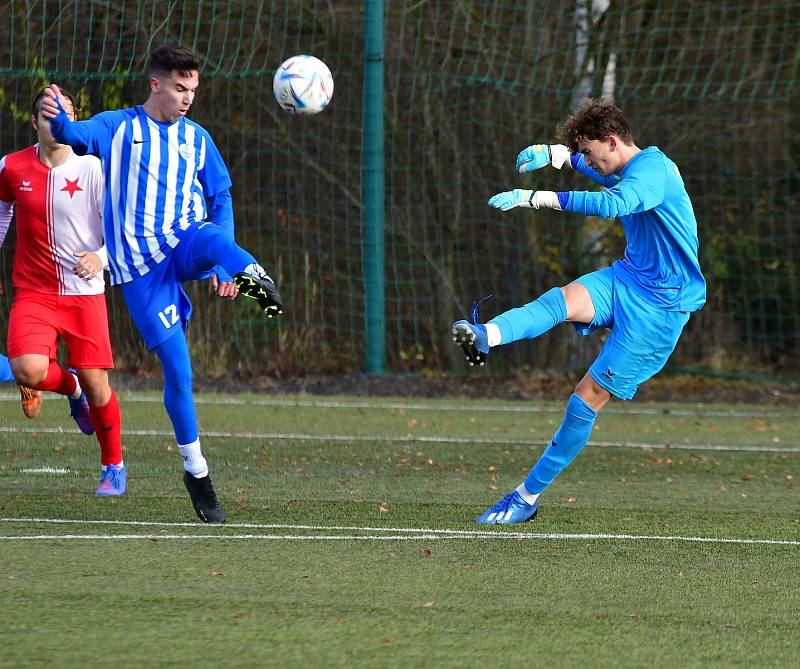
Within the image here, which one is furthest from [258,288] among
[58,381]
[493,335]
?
[58,381]

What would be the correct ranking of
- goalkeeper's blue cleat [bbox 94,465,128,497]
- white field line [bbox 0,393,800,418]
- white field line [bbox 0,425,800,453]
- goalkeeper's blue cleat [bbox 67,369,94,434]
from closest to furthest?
goalkeeper's blue cleat [bbox 94,465,128,497] → goalkeeper's blue cleat [bbox 67,369,94,434] → white field line [bbox 0,425,800,453] → white field line [bbox 0,393,800,418]

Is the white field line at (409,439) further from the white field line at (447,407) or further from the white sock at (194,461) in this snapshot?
the white sock at (194,461)

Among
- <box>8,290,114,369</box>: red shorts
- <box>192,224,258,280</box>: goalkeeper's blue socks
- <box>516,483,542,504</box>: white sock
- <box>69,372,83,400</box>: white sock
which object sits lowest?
<box>516,483,542,504</box>: white sock

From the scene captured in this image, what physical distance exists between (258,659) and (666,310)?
295 cm

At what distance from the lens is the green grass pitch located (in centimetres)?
372

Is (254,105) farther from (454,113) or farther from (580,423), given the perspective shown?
(580,423)

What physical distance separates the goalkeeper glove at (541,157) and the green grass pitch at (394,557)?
1.54m

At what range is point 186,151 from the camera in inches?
227

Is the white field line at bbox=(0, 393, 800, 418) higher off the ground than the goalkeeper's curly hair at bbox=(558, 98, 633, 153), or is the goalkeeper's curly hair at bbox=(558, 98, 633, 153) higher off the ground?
the goalkeeper's curly hair at bbox=(558, 98, 633, 153)

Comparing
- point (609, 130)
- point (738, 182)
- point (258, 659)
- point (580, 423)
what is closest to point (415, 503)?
point (580, 423)

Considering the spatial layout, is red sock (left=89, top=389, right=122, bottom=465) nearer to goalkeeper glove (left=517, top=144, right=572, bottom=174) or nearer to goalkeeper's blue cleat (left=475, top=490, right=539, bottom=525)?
goalkeeper's blue cleat (left=475, top=490, right=539, bottom=525)

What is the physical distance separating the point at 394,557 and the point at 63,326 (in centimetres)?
237

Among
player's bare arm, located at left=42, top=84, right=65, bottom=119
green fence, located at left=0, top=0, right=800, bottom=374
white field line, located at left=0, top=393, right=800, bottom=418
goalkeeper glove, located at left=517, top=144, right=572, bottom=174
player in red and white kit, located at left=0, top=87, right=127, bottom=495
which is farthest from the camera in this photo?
green fence, located at left=0, top=0, right=800, bottom=374

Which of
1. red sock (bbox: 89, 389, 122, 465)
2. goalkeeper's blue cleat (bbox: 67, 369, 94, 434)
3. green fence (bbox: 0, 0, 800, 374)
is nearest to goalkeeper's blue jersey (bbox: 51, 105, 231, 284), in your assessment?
red sock (bbox: 89, 389, 122, 465)
